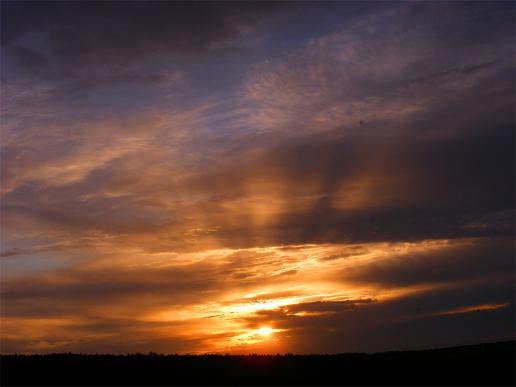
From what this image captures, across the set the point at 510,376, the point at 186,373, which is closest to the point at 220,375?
the point at 186,373

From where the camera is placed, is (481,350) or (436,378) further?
(481,350)

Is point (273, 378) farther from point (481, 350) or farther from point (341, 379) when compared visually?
point (481, 350)

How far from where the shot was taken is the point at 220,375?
42688mm

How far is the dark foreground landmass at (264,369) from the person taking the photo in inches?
1595

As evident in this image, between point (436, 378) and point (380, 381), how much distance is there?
3.77 meters

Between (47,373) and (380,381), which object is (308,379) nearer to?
(380,381)

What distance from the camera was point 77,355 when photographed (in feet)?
154

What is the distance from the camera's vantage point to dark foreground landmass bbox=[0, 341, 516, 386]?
40.5 m

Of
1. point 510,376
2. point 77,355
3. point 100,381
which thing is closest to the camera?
point 100,381

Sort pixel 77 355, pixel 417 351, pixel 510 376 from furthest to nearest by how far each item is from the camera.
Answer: pixel 417 351 → pixel 77 355 → pixel 510 376

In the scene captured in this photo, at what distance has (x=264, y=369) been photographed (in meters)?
44.8

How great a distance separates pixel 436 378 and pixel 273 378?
35.4 feet

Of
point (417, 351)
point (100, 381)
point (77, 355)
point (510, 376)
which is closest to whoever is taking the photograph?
point (100, 381)

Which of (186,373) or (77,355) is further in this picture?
(77,355)
